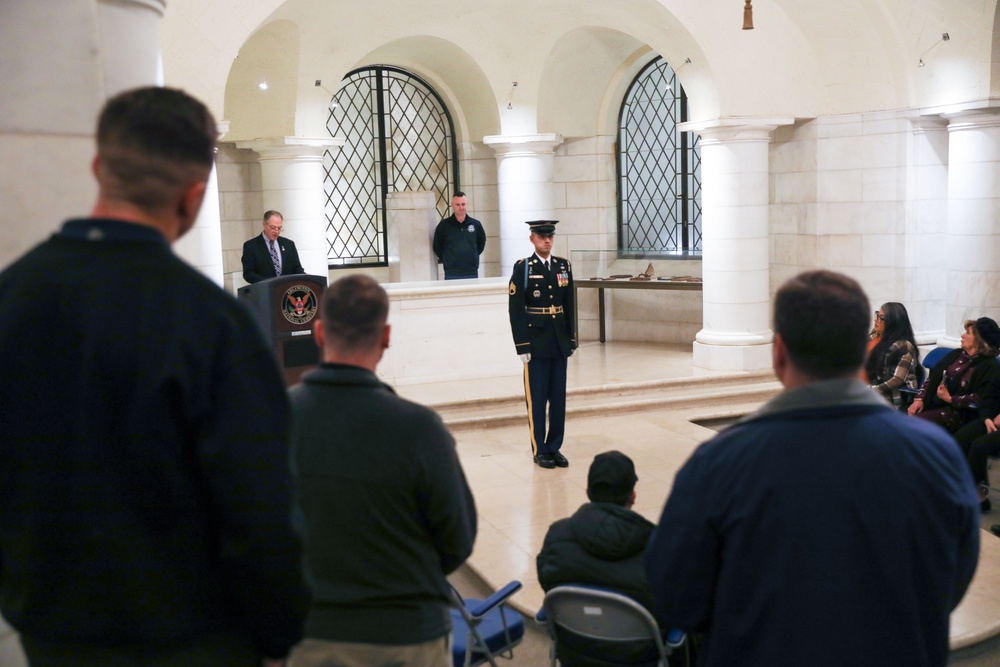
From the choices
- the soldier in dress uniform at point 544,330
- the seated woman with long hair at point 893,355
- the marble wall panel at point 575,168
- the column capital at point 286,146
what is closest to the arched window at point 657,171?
the marble wall panel at point 575,168

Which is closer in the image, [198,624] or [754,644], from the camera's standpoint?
[198,624]

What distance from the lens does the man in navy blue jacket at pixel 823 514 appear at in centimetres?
180

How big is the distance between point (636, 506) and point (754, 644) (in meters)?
4.05

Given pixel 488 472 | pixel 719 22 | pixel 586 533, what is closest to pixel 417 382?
pixel 488 472

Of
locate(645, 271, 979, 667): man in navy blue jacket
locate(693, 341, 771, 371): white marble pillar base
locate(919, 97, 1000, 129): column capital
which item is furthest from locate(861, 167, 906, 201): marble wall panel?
locate(645, 271, 979, 667): man in navy blue jacket

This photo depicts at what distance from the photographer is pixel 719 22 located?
359 inches

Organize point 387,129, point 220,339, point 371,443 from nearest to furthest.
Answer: point 220,339 → point 371,443 → point 387,129

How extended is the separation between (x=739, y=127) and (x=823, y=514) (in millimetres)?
7938

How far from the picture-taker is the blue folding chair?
3205 millimetres

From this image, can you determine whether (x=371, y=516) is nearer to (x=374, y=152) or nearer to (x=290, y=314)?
(x=290, y=314)

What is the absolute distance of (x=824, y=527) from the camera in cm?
180

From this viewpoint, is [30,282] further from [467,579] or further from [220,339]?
[467,579]

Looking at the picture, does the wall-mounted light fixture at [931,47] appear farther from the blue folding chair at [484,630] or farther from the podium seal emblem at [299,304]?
the blue folding chair at [484,630]

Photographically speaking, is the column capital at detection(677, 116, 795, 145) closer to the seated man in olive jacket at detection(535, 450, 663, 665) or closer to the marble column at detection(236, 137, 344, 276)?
the marble column at detection(236, 137, 344, 276)
